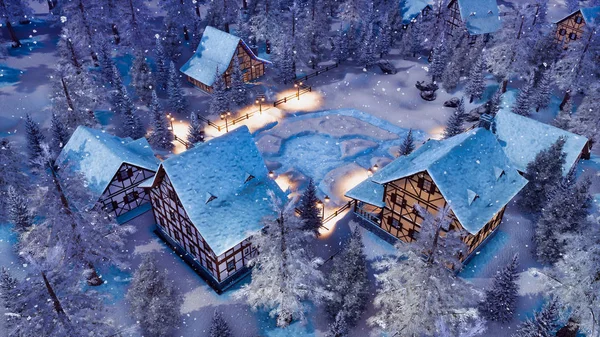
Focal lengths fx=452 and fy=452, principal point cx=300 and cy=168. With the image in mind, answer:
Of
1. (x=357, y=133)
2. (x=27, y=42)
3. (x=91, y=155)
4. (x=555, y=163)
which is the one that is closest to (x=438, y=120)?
(x=357, y=133)

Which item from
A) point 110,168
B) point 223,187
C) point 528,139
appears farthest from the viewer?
point 528,139

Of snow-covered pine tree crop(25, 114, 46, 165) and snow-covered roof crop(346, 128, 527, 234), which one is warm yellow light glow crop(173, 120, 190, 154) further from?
snow-covered roof crop(346, 128, 527, 234)

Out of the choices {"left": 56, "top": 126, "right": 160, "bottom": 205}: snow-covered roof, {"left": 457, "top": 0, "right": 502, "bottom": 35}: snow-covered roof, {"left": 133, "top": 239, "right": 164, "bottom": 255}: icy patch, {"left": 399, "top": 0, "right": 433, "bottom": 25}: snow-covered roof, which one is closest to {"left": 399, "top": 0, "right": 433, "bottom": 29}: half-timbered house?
{"left": 399, "top": 0, "right": 433, "bottom": 25}: snow-covered roof

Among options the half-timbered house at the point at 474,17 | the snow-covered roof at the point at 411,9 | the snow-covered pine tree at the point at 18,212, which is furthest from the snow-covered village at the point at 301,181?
the snow-covered roof at the point at 411,9

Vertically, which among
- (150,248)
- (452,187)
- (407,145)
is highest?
(452,187)

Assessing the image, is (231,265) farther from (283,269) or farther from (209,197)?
(283,269)

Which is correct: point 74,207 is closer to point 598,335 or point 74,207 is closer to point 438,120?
Answer: point 598,335

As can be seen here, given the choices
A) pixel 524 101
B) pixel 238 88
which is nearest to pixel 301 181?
pixel 238 88

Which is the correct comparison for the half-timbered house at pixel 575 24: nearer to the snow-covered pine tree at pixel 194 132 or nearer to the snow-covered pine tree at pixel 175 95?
the snow-covered pine tree at pixel 194 132
